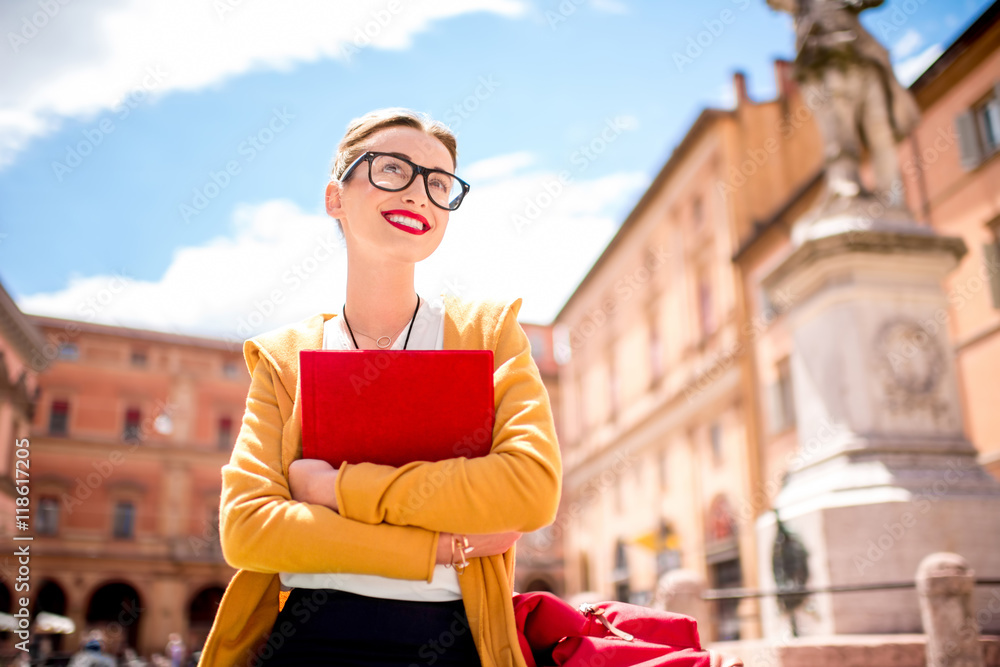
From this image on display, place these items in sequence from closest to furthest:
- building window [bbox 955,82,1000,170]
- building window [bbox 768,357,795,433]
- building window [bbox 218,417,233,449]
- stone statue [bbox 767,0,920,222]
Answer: stone statue [bbox 767,0,920,222] < building window [bbox 955,82,1000,170] < building window [bbox 768,357,795,433] < building window [bbox 218,417,233,449]

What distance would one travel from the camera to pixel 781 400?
74.7ft

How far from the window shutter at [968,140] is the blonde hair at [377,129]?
62.9ft

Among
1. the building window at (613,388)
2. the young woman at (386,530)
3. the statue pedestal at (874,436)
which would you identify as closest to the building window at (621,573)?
the building window at (613,388)

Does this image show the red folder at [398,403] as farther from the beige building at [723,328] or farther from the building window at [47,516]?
the building window at [47,516]

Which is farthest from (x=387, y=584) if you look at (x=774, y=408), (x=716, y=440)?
(x=716, y=440)

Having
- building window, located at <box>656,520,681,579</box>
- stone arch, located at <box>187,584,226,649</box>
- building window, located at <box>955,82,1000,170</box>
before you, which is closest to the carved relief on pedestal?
building window, located at <box>955,82,1000,170</box>

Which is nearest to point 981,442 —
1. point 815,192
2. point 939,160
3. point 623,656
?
point 939,160

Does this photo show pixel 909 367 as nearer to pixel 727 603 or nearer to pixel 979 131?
pixel 979 131

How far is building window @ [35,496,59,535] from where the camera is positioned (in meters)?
38.2

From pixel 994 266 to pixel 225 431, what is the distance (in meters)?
37.1

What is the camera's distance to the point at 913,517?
19.2ft

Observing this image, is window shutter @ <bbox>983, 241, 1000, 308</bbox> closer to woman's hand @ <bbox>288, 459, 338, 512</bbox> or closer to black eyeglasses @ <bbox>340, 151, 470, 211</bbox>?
black eyeglasses @ <bbox>340, 151, 470, 211</bbox>

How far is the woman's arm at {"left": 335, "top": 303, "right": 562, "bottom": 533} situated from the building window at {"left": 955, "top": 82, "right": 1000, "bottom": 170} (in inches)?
764

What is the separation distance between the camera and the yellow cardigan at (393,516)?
1697 mm
